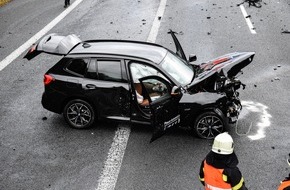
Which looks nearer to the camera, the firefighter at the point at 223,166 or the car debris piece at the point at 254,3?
the firefighter at the point at 223,166

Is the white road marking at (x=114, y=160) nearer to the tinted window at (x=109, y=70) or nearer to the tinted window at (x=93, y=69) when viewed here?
the tinted window at (x=109, y=70)

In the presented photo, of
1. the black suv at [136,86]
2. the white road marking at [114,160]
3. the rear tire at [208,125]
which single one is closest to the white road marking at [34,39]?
the black suv at [136,86]

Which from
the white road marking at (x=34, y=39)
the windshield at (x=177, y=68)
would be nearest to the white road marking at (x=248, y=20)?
the windshield at (x=177, y=68)

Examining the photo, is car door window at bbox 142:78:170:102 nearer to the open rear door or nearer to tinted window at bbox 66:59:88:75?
tinted window at bbox 66:59:88:75

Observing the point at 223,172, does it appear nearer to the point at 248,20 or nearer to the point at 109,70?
the point at 109,70

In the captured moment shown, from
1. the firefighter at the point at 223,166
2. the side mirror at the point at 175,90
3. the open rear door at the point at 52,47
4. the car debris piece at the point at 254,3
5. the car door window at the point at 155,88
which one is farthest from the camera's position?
the car debris piece at the point at 254,3

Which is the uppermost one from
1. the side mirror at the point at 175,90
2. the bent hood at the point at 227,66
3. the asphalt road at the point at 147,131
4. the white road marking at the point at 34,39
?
the bent hood at the point at 227,66

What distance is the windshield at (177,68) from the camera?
332 inches

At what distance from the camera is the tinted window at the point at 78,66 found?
8.60 metres

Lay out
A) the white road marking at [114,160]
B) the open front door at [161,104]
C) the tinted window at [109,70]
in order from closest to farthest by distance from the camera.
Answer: the white road marking at [114,160]
the open front door at [161,104]
the tinted window at [109,70]

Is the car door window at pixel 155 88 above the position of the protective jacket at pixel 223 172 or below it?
below

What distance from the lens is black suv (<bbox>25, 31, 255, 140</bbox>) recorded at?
26.6 feet

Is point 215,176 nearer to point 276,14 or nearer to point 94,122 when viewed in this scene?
point 94,122

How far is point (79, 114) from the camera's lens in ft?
28.7
